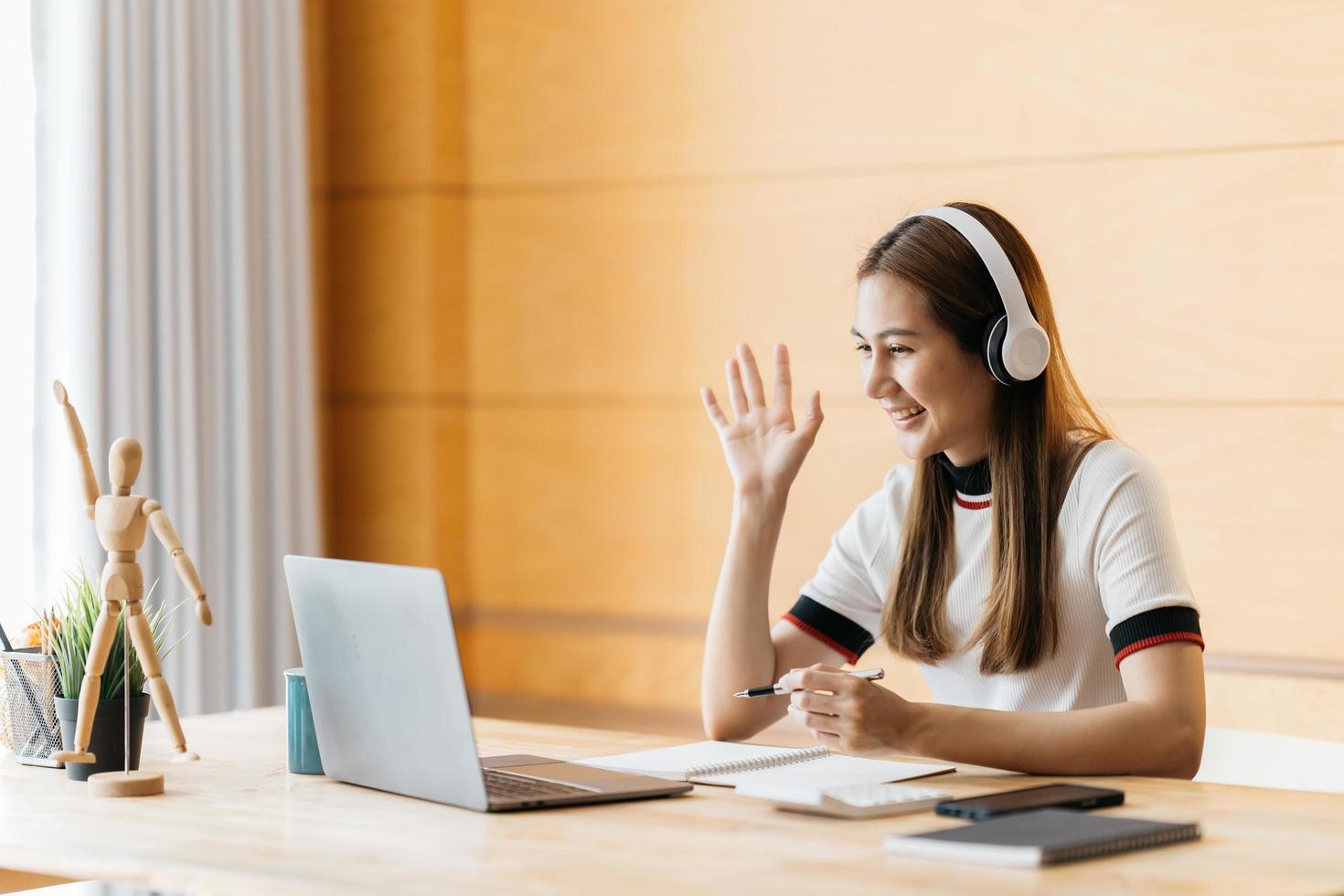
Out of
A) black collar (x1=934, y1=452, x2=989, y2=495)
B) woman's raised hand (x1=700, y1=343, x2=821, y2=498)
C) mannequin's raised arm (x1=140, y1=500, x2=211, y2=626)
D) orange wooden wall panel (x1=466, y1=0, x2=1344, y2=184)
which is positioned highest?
orange wooden wall panel (x1=466, y1=0, x2=1344, y2=184)

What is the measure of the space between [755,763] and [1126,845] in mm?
523

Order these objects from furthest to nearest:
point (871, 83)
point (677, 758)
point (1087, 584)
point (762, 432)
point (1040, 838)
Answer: point (871, 83) < point (762, 432) < point (1087, 584) < point (677, 758) < point (1040, 838)

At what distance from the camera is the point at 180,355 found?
3.46 meters

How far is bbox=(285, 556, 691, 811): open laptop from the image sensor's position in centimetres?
150

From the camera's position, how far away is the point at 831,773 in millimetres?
1685

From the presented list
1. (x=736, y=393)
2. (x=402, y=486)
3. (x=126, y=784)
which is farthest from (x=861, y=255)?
(x=126, y=784)

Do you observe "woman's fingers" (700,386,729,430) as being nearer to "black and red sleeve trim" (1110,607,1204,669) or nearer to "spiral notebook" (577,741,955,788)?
"spiral notebook" (577,741,955,788)

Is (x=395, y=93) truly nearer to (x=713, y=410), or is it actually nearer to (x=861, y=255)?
(x=861, y=255)

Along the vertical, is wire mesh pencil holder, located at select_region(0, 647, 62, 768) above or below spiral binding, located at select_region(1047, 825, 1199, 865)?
above

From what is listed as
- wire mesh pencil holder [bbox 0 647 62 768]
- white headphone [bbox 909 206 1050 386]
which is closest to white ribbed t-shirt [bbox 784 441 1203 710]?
white headphone [bbox 909 206 1050 386]

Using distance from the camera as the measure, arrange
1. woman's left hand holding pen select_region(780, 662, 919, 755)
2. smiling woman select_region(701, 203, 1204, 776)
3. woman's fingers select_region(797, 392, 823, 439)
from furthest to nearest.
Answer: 1. woman's fingers select_region(797, 392, 823, 439)
2. smiling woman select_region(701, 203, 1204, 776)
3. woman's left hand holding pen select_region(780, 662, 919, 755)

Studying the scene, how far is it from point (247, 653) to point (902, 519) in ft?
6.23

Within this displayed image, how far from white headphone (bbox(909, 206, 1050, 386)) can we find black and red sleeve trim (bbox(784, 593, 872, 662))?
0.44 m

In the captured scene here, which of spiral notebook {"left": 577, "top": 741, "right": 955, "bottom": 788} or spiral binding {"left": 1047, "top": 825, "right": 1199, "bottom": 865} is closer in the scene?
spiral binding {"left": 1047, "top": 825, "right": 1199, "bottom": 865}
